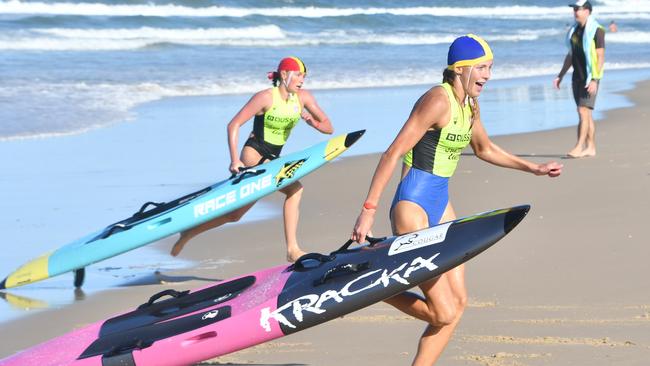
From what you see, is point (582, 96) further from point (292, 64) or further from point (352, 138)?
point (292, 64)

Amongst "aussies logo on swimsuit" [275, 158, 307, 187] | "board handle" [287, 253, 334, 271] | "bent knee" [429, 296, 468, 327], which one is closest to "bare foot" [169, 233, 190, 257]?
"aussies logo on swimsuit" [275, 158, 307, 187]

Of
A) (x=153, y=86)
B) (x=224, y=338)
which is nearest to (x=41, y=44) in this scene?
(x=153, y=86)

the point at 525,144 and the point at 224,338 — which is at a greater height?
the point at 224,338

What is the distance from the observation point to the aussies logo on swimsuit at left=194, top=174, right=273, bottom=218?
26.0ft

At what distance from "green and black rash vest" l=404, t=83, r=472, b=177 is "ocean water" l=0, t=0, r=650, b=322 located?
2965 millimetres

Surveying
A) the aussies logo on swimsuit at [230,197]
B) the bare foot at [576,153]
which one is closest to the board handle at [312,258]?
the aussies logo on swimsuit at [230,197]

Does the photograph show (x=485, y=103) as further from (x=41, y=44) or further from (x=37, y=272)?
(x=41, y=44)

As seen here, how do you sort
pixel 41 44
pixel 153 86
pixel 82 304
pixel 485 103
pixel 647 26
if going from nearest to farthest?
1. pixel 82 304
2. pixel 485 103
3. pixel 153 86
4. pixel 41 44
5. pixel 647 26

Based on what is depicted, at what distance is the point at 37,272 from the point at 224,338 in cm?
281

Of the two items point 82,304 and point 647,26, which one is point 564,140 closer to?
point 82,304

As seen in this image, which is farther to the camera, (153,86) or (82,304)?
(153,86)

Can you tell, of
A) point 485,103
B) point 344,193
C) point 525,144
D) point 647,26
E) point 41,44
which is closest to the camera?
point 344,193

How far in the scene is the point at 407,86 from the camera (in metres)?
20.4

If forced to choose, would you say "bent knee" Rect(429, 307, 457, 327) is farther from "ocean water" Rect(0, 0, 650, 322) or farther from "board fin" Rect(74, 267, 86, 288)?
"board fin" Rect(74, 267, 86, 288)
